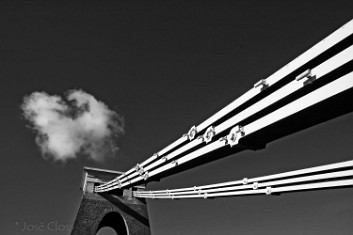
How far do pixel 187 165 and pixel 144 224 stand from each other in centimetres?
1781

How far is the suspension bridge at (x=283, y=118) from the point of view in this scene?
14.2 feet

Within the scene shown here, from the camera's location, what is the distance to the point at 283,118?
5145 millimetres

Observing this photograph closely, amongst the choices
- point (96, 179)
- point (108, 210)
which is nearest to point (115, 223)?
point (108, 210)

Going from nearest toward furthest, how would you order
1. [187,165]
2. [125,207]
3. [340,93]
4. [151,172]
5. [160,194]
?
[340,93] < [187,165] < [151,172] < [160,194] < [125,207]

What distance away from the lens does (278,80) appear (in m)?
5.23

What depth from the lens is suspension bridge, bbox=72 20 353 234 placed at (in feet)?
14.2

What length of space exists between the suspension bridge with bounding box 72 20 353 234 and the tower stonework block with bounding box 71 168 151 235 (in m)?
12.8

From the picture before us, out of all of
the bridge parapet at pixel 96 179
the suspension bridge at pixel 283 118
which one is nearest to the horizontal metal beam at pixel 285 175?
the suspension bridge at pixel 283 118

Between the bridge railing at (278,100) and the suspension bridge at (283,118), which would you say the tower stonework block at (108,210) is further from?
the bridge railing at (278,100)

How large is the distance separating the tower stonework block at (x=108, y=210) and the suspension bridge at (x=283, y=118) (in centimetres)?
1278

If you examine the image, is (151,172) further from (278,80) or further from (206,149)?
(278,80)

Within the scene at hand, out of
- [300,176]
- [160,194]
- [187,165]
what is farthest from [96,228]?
[300,176]

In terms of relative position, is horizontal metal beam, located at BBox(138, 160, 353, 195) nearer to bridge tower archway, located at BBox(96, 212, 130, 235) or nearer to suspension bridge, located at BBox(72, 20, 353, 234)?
suspension bridge, located at BBox(72, 20, 353, 234)

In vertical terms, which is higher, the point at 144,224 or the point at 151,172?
the point at 151,172
